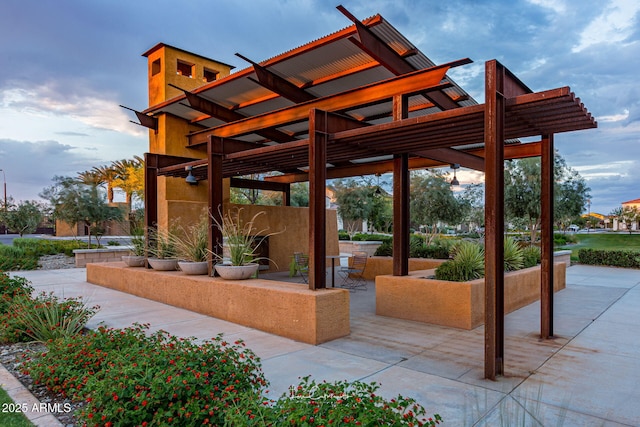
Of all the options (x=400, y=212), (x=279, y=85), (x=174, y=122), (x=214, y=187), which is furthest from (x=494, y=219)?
(x=174, y=122)

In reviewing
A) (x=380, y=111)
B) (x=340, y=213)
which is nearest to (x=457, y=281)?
(x=380, y=111)

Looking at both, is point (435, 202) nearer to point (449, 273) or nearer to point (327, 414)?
point (449, 273)

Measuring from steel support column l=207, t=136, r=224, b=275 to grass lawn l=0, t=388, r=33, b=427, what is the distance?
4.09 m

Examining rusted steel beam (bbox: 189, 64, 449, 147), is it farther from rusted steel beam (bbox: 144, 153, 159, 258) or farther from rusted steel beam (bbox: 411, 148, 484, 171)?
rusted steel beam (bbox: 144, 153, 159, 258)

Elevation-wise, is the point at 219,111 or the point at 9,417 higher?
the point at 219,111

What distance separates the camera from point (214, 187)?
24.0 ft

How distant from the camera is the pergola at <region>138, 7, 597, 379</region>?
4.09 meters

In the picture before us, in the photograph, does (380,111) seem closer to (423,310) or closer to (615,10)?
(423,310)

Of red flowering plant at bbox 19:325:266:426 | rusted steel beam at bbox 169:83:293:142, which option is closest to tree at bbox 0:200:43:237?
rusted steel beam at bbox 169:83:293:142

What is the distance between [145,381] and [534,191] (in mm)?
14500

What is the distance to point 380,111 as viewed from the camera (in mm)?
8828

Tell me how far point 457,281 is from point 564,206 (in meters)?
12.3

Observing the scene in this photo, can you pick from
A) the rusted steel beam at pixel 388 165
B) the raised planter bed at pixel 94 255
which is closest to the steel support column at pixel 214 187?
the rusted steel beam at pixel 388 165

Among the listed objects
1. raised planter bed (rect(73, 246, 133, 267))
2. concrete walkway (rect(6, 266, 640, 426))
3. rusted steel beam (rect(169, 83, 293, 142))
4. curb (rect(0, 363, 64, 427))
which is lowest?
concrete walkway (rect(6, 266, 640, 426))
